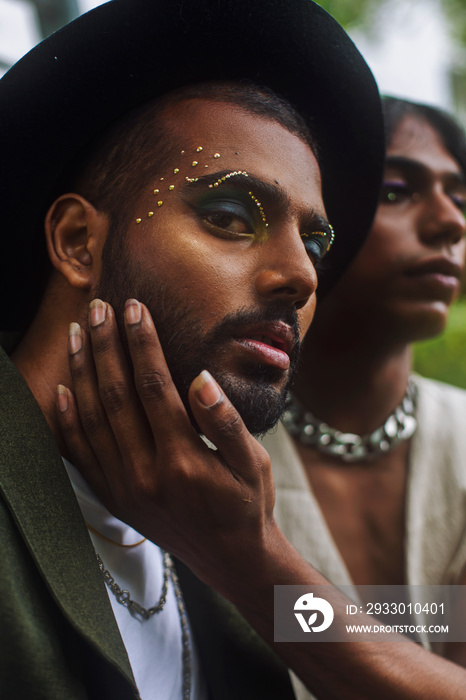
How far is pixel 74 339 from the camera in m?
1.66

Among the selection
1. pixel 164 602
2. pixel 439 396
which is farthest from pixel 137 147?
pixel 439 396

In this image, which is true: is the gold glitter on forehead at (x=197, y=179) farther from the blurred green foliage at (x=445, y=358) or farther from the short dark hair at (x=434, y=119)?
the blurred green foliage at (x=445, y=358)

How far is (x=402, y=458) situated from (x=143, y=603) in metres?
1.70

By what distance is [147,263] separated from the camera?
172cm

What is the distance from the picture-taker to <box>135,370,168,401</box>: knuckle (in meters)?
1.60

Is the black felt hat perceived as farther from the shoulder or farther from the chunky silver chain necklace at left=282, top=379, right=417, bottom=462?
the shoulder

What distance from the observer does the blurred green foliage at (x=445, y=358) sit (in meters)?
5.93

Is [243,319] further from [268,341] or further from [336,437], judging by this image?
[336,437]

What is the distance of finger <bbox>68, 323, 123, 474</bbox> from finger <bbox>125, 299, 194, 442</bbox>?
0.42ft

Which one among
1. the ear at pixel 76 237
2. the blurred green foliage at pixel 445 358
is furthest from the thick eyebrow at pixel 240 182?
the blurred green foliage at pixel 445 358

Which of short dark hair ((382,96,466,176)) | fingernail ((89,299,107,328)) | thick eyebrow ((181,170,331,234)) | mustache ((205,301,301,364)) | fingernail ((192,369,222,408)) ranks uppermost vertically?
short dark hair ((382,96,466,176))

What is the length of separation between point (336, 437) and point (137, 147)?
180 cm

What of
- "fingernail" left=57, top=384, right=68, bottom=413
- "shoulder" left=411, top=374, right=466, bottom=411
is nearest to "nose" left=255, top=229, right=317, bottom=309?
"fingernail" left=57, top=384, right=68, bottom=413

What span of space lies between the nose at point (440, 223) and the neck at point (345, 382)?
0.53 metres
